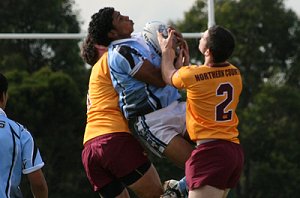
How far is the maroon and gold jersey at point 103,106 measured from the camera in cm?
745

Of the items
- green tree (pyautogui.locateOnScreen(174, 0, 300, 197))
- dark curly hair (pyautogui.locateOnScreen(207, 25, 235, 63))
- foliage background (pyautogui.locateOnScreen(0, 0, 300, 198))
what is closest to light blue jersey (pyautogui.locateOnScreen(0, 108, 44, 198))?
dark curly hair (pyautogui.locateOnScreen(207, 25, 235, 63))

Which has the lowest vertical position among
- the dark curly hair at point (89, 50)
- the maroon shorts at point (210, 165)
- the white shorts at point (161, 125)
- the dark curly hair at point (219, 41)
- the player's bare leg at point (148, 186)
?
the player's bare leg at point (148, 186)

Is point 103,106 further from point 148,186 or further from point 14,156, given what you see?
point 14,156

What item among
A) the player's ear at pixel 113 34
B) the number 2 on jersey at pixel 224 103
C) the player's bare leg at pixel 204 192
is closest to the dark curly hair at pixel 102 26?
the player's ear at pixel 113 34

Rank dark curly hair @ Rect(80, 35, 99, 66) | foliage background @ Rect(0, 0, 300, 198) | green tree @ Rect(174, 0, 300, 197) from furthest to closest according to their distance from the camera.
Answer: green tree @ Rect(174, 0, 300, 197)
foliage background @ Rect(0, 0, 300, 198)
dark curly hair @ Rect(80, 35, 99, 66)

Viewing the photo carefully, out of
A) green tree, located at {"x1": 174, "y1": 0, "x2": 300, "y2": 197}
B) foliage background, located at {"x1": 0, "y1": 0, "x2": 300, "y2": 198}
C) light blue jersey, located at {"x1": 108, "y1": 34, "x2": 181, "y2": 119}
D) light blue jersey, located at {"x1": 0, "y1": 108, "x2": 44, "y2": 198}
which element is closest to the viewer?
light blue jersey, located at {"x1": 0, "y1": 108, "x2": 44, "y2": 198}

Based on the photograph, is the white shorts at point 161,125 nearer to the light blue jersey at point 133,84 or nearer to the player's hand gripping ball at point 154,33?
the light blue jersey at point 133,84

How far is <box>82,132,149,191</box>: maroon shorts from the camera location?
24.3 feet

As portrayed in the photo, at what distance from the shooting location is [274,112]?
42.0m

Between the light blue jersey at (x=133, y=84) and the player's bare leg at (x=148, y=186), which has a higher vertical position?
the light blue jersey at (x=133, y=84)

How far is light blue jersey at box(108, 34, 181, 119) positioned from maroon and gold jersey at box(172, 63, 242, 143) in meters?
0.25

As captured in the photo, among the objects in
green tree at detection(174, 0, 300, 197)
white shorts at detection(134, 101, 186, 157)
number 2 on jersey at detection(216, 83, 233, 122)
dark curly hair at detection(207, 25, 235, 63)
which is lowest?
green tree at detection(174, 0, 300, 197)

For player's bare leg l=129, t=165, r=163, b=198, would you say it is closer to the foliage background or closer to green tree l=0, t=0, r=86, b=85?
the foliage background

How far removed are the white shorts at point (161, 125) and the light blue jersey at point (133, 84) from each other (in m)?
0.05
